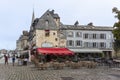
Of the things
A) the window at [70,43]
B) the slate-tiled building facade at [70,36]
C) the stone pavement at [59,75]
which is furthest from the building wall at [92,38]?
the stone pavement at [59,75]

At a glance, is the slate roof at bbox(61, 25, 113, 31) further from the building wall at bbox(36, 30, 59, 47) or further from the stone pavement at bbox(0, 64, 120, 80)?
the stone pavement at bbox(0, 64, 120, 80)

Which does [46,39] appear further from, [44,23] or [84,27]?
[84,27]

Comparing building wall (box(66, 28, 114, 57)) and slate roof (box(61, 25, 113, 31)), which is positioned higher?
slate roof (box(61, 25, 113, 31))

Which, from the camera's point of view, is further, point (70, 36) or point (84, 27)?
point (84, 27)

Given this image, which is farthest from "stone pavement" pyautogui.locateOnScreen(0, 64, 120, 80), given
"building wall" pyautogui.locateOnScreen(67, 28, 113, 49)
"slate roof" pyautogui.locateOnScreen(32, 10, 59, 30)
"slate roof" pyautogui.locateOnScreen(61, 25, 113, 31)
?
"building wall" pyautogui.locateOnScreen(67, 28, 113, 49)

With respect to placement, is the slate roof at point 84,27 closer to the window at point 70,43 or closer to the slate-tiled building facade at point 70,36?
the slate-tiled building facade at point 70,36

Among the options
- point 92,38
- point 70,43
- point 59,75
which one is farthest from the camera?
point 92,38

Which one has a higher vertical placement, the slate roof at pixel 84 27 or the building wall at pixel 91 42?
the slate roof at pixel 84 27

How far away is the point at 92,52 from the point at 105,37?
552 centimetres

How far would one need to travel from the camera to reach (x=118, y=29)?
3550cm

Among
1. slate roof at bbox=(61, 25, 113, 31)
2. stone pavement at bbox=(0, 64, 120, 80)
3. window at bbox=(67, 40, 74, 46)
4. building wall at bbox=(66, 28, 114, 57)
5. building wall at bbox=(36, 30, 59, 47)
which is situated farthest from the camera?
building wall at bbox=(66, 28, 114, 57)

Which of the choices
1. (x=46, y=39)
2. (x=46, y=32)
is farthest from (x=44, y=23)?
(x=46, y=39)

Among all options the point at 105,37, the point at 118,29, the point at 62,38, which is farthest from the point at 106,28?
the point at 118,29

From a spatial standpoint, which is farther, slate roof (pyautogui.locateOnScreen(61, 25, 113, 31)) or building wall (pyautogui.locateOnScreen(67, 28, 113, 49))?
building wall (pyautogui.locateOnScreen(67, 28, 113, 49))
